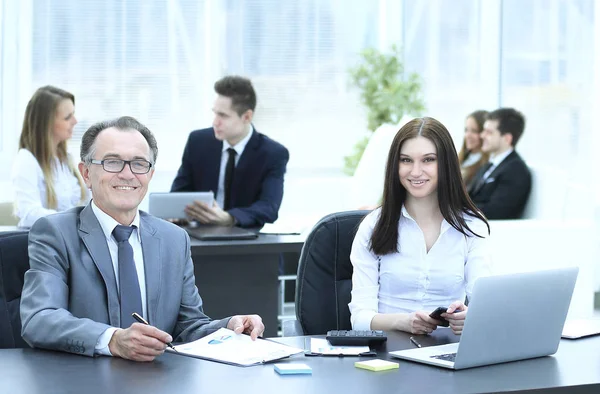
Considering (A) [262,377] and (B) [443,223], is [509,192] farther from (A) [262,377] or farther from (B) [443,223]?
(A) [262,377]

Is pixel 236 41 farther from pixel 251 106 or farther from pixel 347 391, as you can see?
pixel 347 391

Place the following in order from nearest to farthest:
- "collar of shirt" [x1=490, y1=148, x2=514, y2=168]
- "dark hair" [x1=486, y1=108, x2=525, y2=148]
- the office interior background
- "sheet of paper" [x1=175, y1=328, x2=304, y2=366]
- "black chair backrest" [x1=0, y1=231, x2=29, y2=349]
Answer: "sheet of paper" [x1=175, y1=328, x2=304, y2=366], "black chair backrest" [x1=0, y1=231, x2=29, y2=349], "collar of shirt" [x1=490, y1=148, x2=514, y2=168], "dark hair" [x1=486, y1=108, x2=525, y2=148], the office interior background

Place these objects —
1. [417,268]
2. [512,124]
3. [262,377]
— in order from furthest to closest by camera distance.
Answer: [512,124], [417,268], [262,377]

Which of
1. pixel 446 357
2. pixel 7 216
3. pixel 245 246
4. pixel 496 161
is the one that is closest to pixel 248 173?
pixel 245 246

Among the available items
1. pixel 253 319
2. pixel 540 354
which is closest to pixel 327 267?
pixel 253 319

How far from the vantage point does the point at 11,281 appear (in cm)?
289

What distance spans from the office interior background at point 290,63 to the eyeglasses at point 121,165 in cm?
434

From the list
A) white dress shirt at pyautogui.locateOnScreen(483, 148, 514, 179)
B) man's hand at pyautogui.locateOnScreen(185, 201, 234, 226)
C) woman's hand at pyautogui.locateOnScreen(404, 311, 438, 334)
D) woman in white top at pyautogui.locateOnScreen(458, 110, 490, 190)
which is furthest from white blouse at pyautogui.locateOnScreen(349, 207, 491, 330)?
woman in white top at pyautogui.locateOnScreen(458, 110, 490, 190)

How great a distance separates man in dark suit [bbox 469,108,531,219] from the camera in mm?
6406

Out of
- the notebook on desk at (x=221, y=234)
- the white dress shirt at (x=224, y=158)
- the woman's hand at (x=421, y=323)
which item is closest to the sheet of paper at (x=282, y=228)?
the notebook on desk at (x=221, y=234)

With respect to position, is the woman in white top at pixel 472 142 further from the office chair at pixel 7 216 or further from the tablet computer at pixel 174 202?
the office chair at pixel 7 216

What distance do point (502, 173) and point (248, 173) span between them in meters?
1.95

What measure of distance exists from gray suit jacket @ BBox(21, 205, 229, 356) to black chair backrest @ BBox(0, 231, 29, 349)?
142 millimetres

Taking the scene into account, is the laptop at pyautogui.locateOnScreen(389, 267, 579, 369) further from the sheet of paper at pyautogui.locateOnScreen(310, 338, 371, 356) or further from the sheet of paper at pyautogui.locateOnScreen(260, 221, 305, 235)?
the sheet of paper at pyautogui.locateOnScreen(260, 221, 305, 235)
